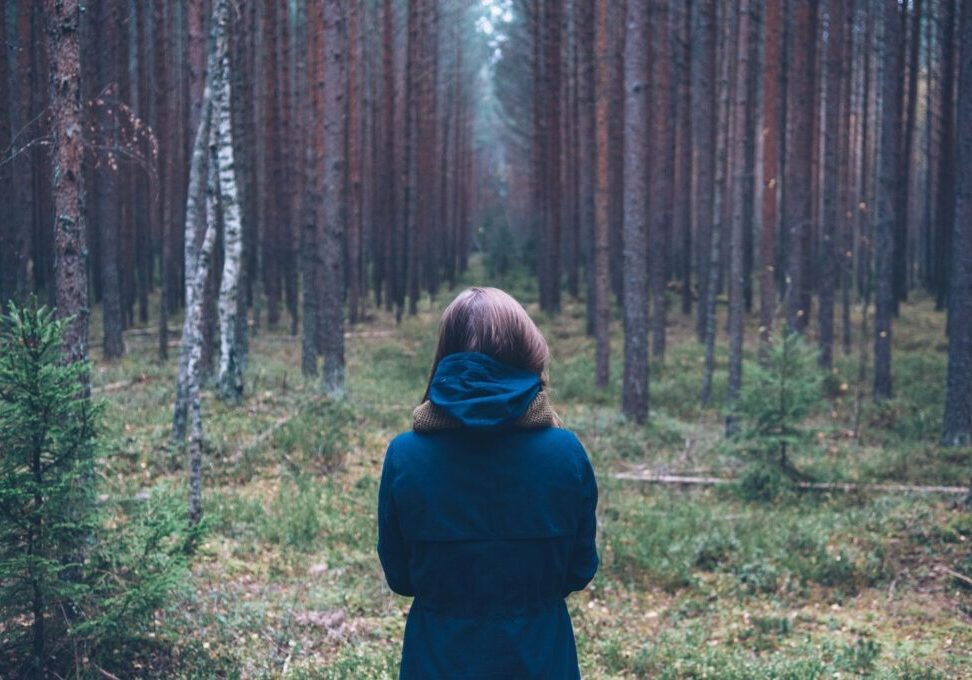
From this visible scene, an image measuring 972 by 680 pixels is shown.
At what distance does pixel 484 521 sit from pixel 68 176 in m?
4.70

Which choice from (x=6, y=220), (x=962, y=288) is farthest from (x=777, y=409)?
(x=6, y=220)

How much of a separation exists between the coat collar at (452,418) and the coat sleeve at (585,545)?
0.56ft

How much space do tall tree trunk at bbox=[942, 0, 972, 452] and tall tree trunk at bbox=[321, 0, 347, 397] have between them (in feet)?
28.3

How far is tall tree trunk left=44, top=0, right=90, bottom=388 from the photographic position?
5.94 meters

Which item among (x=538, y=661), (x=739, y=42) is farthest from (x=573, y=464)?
(x=739, y=42)

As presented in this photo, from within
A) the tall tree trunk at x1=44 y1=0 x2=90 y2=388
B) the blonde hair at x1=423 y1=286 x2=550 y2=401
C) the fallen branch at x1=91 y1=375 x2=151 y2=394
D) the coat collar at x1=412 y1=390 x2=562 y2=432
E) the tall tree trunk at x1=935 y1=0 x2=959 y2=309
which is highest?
the tall tree trunk at x1=935 y1=0 x2=959 y2=309

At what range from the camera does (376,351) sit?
20578 mm

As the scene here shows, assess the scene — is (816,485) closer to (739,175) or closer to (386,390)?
(739,175)

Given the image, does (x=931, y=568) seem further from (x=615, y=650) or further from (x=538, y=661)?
(x=538, y=661)

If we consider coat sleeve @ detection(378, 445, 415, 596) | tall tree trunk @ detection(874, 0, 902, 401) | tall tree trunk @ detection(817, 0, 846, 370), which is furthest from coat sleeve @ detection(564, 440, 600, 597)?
tall tree trunk @ detection(817, 0, 846, 370)

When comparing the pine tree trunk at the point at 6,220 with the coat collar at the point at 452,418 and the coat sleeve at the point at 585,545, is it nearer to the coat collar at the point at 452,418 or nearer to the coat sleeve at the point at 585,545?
the coat collar at the point at 452,418

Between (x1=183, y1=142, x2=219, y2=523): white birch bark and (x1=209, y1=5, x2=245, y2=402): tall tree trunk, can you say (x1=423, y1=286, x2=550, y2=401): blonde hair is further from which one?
(x1=209, y1=5, x2=245, y2=402): tall tree trunk

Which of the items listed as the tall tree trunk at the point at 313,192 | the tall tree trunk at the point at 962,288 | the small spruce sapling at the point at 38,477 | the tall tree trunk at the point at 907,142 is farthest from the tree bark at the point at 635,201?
the small spruce sapling at the point at 38,477

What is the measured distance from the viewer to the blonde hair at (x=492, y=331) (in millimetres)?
2549
